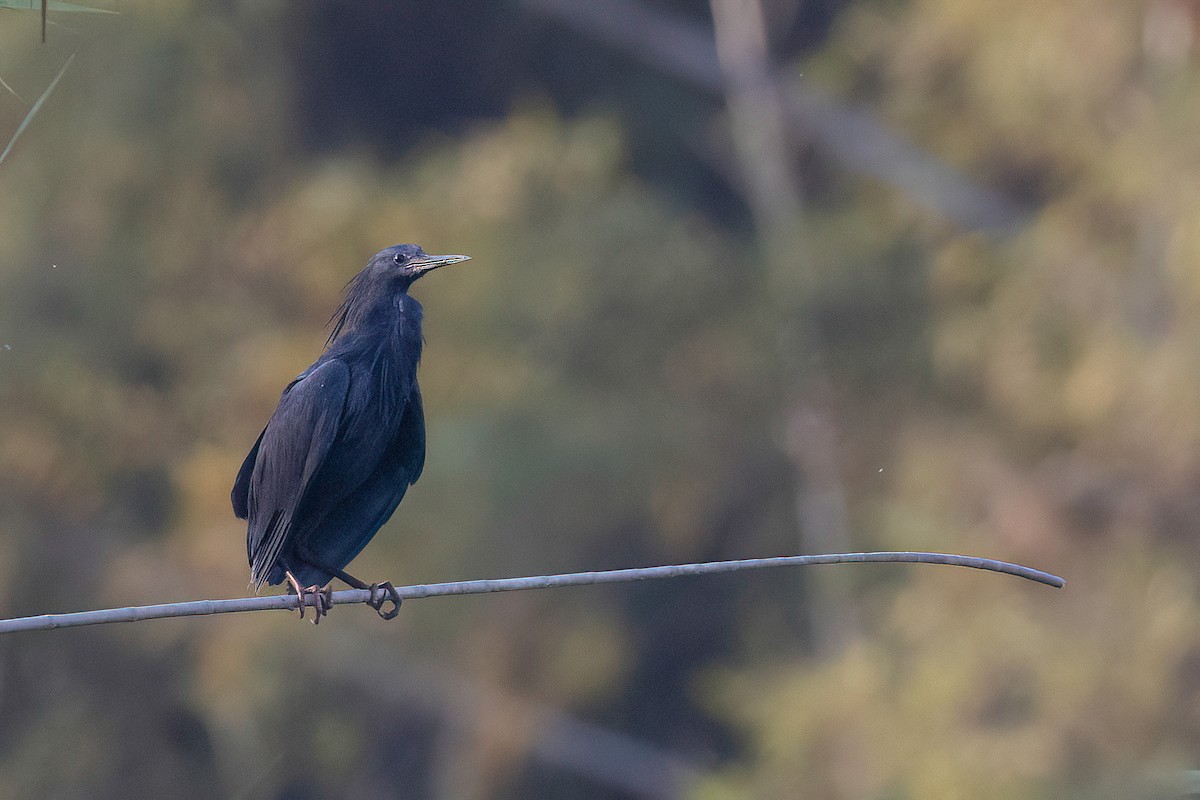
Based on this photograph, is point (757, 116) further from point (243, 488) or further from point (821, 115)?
point (243, 488)

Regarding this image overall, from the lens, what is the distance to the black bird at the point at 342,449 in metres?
3.76

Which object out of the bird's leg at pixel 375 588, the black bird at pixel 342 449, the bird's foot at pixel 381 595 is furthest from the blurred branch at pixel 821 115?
the bird's foot at pixel 381 595

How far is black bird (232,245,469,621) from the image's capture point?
376 cm

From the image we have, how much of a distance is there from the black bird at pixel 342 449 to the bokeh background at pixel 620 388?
503 centimetres

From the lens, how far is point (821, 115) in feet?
37.5

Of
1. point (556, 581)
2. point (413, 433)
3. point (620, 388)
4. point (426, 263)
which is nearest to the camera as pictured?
point (556, 581)

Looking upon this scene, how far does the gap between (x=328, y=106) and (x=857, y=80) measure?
362 centimetres

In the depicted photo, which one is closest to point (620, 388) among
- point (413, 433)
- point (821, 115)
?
point (821, 115)

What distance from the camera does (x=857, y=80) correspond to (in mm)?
11336

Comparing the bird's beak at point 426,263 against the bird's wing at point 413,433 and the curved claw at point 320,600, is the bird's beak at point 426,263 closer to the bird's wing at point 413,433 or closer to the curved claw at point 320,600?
the bird's wing at point 413,433

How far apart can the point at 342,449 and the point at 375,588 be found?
461 millimetres

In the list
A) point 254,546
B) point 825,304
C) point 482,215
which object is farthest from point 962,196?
point 254,546

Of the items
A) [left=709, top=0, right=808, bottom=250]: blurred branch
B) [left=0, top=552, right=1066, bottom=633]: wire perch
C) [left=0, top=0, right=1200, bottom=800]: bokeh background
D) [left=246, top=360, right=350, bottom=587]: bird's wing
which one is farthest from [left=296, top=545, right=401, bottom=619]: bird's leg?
[left=709, top=0, right=808, bottom=250]: blurred branch

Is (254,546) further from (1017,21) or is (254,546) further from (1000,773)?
(1017,21)
